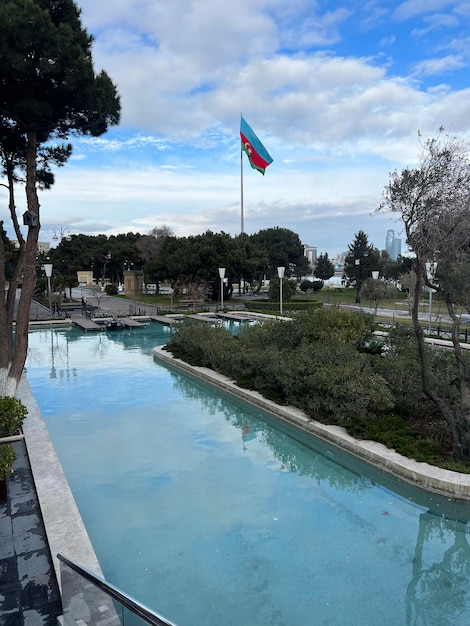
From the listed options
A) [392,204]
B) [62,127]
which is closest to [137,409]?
[62,127]

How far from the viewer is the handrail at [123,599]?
2411mm

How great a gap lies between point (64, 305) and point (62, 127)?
2885 cm

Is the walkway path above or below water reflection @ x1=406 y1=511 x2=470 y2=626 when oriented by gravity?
above

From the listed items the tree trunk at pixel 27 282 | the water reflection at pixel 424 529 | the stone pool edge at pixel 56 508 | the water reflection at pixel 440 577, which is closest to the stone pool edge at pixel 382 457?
the water reflection at pixel 424 529

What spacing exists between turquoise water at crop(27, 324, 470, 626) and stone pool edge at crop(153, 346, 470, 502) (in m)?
0.19

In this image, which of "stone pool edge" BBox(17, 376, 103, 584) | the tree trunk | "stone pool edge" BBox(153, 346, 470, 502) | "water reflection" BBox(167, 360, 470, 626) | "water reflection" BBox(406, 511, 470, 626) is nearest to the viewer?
"water reflection" BBox(406, 511, 470, 626)

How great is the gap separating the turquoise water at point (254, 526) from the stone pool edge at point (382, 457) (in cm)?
19

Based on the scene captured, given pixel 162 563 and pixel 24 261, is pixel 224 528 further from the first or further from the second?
pixel 24 261

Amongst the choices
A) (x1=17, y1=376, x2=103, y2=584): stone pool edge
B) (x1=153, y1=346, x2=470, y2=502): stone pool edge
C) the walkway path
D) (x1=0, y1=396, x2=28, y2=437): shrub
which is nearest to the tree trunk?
(x1=17, y1=376, x2=103, y2=584): stone pool edge

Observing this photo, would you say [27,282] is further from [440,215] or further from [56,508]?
[440,215]

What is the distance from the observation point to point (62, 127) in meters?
8.54

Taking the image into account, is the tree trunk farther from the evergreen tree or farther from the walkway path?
the walkway path

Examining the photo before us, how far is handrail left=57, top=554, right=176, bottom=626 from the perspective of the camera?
241cm

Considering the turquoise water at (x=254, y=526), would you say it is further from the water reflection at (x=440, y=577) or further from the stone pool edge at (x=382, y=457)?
the stone pool edge at (x=382, y=457)
